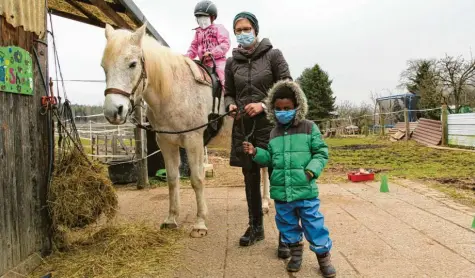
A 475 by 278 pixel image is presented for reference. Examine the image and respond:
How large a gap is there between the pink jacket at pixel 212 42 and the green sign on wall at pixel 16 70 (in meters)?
2.37

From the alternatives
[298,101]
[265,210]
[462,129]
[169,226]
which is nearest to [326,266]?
[298,101]

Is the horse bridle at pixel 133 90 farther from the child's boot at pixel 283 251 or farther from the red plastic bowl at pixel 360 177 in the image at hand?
the red plastic bowl at pixel 360 177

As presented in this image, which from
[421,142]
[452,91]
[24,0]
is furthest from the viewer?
[452,91]

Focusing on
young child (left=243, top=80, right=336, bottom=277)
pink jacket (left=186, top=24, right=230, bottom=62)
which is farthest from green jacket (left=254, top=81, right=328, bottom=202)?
pink jacket (left=186, top=24, right=230, bottom=62)

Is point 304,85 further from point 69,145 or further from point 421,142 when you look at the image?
point 69,145

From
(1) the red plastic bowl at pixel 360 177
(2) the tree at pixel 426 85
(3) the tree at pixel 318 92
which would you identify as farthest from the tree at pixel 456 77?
(1) the red plastic bowl at pixel 360 177

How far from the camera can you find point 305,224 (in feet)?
9.22

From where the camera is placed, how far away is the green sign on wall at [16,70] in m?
2.50

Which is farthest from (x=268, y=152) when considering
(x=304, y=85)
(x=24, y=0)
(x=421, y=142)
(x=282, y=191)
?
(x=304, y=85)

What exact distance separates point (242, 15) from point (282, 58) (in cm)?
51

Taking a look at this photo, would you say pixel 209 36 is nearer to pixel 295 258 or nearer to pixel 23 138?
pixel 23 138

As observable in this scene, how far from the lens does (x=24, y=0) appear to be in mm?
2779

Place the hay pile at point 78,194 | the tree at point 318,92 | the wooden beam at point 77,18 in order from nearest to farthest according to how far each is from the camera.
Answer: the hay pile at point 78,194 < the wooden beam at point 77,18 < the tree at point 318,92

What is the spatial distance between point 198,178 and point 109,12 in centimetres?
250
